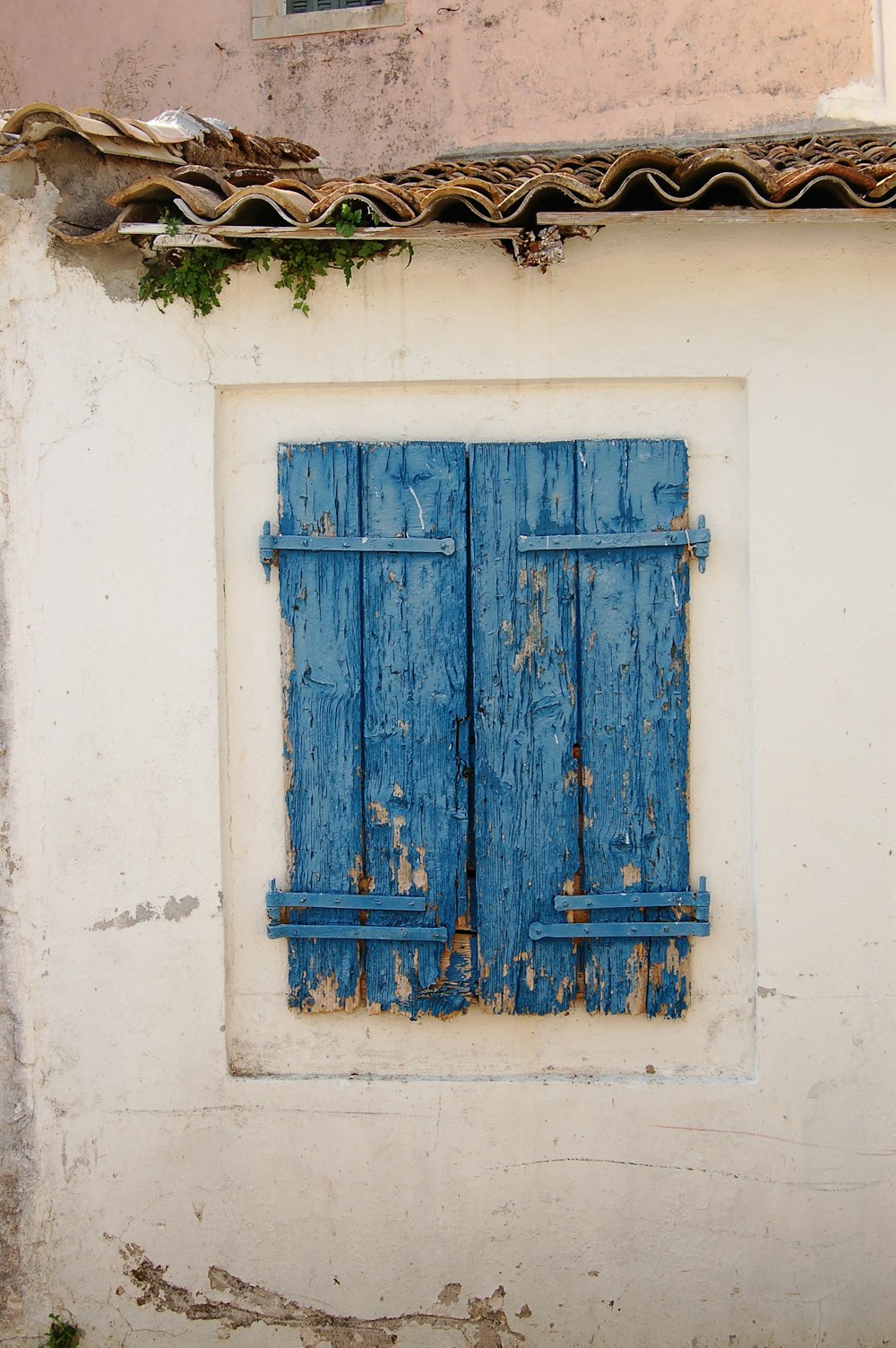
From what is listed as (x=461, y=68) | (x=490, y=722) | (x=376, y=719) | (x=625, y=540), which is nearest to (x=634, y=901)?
(x=490, y=722)

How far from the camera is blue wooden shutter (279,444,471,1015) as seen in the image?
351 centimetres

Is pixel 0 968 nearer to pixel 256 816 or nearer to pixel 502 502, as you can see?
pixel 256 816

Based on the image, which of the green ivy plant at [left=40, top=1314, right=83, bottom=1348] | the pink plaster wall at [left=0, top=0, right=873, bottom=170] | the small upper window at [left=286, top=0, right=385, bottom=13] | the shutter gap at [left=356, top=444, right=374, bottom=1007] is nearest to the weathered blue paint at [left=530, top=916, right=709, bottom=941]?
the shutter gap at [left=356, top=444, right=374, bottom=1007]

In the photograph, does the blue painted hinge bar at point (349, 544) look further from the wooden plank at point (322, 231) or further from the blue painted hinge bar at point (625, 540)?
the wooden plank at point (322, 231)

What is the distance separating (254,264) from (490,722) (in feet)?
5.60

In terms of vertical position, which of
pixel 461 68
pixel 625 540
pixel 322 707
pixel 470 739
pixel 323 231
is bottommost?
pixel 470 739

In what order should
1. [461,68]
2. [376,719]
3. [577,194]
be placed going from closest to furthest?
[577,194] < [376,719] < [461,68]

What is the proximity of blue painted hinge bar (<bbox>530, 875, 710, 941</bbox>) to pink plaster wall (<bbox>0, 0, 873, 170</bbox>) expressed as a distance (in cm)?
409

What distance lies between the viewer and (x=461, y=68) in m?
5.62

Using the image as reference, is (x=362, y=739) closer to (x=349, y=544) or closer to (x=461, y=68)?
(x=349, y=544)

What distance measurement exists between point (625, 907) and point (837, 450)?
5.44 feet

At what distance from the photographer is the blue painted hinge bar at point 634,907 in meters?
3.50

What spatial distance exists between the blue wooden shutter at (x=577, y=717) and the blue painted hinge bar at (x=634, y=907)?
0.03 metres

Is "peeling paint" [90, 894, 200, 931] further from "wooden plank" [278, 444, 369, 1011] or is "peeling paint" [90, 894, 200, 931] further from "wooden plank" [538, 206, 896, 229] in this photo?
"wooden plank" [538, 206, 896, 229]
